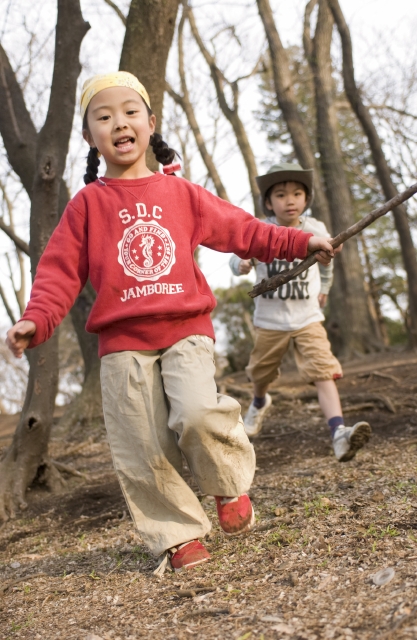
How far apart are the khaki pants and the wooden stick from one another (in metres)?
0.37

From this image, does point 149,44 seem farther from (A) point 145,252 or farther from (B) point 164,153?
(A) point 145,252

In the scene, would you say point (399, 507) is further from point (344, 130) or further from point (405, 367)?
point (344, 130)

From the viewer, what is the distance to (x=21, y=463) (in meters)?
4.51

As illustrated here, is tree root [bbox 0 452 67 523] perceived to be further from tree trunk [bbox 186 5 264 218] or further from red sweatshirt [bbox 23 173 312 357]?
tree trunk [bbox 186 5 264 218]

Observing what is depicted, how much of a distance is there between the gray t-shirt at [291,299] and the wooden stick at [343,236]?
63.1 inches

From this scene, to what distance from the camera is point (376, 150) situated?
10789mm

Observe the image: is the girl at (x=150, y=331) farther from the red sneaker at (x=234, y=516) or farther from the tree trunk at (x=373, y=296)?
the tree trunk at (x=373, y=296)

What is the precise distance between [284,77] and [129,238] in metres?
9.89

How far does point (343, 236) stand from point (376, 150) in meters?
8.65

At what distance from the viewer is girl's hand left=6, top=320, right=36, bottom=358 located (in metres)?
2.42

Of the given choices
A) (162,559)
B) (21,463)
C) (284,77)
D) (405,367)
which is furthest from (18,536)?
(284,77)

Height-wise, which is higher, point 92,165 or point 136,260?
point 92,165

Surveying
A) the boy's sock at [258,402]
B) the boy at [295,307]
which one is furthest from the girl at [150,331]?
the boy's sock at [258,402]

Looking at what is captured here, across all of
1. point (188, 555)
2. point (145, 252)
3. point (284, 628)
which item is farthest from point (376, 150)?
point (284, 628)
